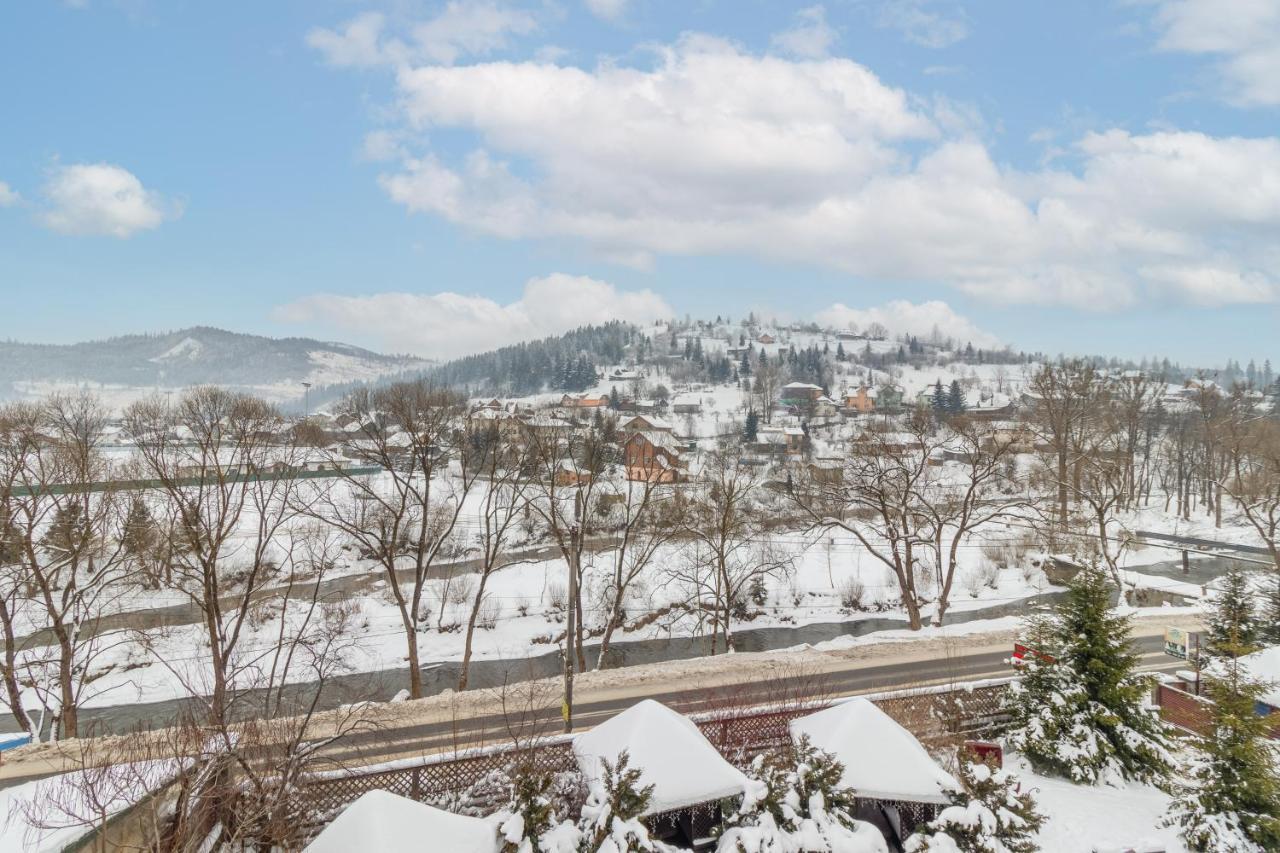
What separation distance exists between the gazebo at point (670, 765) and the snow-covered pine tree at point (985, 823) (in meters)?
2.24

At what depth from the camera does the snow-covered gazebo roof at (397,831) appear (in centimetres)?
660

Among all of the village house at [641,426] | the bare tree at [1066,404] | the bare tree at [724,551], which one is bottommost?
the bare tree at [724,551]

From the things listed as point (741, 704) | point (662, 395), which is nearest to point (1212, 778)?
point (741, 704)

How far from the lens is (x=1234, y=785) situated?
27.0 feet

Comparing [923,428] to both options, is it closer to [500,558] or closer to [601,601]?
[601,601]

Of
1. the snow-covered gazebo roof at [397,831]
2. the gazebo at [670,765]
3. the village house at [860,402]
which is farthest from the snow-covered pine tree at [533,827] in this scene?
the village house at [860,402]

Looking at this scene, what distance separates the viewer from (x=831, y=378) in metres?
141

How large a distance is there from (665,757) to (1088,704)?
755 cm

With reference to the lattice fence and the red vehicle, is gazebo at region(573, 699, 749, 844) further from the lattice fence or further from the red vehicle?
the red vehicle

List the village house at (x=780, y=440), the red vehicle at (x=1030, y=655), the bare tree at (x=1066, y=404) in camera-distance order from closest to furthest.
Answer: the red vehicle at (x=1030, y=655)
the bare tree at (x=1066, y=404)
the village house at (x=780, y=440)

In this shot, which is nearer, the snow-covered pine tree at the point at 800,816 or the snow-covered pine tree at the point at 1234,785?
the snow-covered pine tree at the point at 800,816

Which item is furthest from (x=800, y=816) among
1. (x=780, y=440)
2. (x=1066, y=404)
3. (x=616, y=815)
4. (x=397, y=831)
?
(x=780, y=440)

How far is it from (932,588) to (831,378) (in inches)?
4501

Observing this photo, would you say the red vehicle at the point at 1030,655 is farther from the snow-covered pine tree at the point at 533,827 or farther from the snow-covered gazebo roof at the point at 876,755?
the snow-covered pine tree at the point at 533,827
